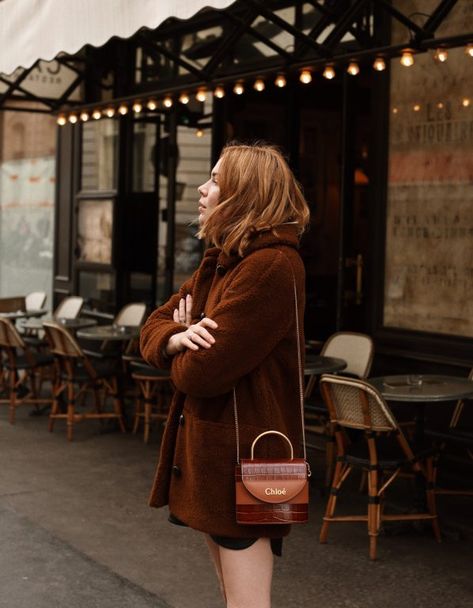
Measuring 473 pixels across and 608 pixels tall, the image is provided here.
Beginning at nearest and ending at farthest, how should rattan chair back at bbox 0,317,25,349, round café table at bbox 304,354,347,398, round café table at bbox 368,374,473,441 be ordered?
round café table at bbox 368,374,473,441, round café table at bbox 304,354,347,398, rattan chair back at bbox 0,317,25,349

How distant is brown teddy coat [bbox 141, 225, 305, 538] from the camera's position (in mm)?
2828

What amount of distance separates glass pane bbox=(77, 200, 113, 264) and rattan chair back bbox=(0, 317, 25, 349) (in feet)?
7.64

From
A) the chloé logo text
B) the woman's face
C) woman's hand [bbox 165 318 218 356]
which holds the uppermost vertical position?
the woman's face

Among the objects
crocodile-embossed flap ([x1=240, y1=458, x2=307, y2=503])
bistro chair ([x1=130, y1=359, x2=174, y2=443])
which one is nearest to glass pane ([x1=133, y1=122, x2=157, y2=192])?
bistro chair ([x1=130, y1=359, x2=174, y2=443])

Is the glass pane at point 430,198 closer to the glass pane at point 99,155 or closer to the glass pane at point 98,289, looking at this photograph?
the glass pane at point 98,289

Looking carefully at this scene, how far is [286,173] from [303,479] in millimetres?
860

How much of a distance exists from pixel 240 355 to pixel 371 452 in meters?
3.26

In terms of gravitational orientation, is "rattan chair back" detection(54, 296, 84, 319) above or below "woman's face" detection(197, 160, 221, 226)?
below

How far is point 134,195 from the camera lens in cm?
1180

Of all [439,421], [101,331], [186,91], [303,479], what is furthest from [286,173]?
[101,331]

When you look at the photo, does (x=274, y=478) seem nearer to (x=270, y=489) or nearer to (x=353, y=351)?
(x=270, y=489)

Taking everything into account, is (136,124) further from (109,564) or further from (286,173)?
(286,173)

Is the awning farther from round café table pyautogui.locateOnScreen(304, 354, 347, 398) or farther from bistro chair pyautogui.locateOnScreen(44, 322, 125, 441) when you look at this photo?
round café table pyautogui.locateOnScreen(304, 354, 347, 398)

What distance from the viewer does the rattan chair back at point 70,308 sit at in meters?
11.3
